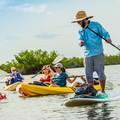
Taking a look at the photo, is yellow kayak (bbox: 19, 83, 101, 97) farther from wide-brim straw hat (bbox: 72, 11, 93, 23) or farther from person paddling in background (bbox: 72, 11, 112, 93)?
wide-brim straw hat (bbox: 72, 11, 93, 23)

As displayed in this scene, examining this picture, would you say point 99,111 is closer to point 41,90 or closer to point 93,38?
point 93,38

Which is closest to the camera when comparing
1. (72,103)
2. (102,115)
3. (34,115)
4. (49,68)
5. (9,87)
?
(102,115)

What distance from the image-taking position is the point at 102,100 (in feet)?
39.3

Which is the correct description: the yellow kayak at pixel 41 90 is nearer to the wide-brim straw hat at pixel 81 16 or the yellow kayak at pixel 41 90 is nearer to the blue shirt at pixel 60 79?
the blue shirt at pixel 60 79

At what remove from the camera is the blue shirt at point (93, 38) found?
1217 centimetres

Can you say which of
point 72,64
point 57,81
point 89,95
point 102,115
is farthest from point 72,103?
point 72,64

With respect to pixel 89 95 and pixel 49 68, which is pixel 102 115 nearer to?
pixel 89 95

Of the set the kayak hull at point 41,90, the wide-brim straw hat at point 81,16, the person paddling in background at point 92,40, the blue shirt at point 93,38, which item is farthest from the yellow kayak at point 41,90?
the wide-brim straw hat at point 81,16

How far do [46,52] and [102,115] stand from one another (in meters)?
121

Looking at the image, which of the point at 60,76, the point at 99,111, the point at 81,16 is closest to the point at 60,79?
the point at 60,76

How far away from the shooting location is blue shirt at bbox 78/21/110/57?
479 inches

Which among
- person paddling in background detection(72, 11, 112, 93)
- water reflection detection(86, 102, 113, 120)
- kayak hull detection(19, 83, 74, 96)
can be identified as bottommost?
water reflection detection(86, 102, 113, 120)

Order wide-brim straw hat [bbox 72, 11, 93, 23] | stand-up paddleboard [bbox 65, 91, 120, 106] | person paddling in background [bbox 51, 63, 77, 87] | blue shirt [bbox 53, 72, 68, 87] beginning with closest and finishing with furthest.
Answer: stand-up paddleboard [bbox 65, 91, 120, 106] → wide-brim straw hat [bbox 72, 11, 93, 23] → person paddling in background [bbox 51, 63, 77, 87] → blue shirt [bbox 53, 72, 68, 87]

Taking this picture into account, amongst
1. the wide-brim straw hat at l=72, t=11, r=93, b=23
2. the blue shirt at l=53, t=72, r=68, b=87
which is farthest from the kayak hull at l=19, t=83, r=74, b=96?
the wide-brim straw hat at l=72, t=11, r=93, b=23
